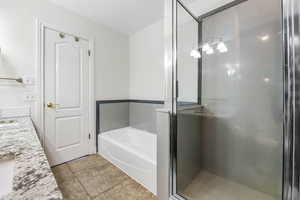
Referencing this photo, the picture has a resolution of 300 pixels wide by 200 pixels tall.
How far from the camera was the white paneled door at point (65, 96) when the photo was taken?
79.7 inches

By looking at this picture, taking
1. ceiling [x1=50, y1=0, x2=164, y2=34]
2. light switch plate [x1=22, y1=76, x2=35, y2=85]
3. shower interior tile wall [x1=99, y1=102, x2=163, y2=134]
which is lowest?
shower interior tile wall [x1=99, y1=102, x2=163, y2=134]

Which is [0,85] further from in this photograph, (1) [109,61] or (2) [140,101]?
(2) [140,101]

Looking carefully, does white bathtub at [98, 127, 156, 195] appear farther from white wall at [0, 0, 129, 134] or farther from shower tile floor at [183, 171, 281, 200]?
white wall at [0, 0, 129, 134]

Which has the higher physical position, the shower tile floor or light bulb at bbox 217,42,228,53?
light bulb at bbox 217,42,228,53

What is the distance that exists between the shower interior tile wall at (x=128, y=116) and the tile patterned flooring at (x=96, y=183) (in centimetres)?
70

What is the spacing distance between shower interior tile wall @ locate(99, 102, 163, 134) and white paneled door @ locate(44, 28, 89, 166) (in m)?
0.32

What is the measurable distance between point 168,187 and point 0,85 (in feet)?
7.42

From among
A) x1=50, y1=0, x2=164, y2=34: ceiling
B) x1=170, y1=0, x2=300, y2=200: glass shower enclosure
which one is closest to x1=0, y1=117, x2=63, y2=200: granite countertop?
x1=170, y1=0, x2=300, y2=200: glass shower enclosure

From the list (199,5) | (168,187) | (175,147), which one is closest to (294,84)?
(175,147)

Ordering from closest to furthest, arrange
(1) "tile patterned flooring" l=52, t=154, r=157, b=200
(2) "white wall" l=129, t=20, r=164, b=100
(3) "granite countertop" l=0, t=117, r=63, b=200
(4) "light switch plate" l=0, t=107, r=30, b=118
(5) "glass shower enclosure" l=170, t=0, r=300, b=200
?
(3) "granite countertop" l=0, t=117, r=63, b=200
(5) "glass shower enclosure" l=170, t=0, r=300, b=200
(1) "tile patterned flooring" l=52, t=154, r=157, b=200
(4) "light switch plate" l=0, t=107, r=30, b=118
(2) "white wall" l=129, t=20, r=164, b=100

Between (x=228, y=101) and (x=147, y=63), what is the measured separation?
5.17 feet

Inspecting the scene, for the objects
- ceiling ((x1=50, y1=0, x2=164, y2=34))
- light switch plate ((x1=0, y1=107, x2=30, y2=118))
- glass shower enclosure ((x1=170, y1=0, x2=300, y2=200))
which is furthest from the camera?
ceiling ((x1=50, y1=0, x2=164, y2=34))

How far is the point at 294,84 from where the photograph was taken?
838mm

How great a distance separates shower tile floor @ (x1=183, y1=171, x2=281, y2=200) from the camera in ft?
4.58
